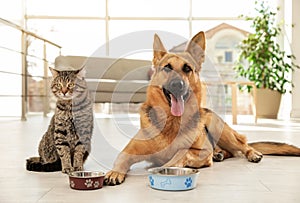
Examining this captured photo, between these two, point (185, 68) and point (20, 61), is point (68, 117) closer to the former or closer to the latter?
point (185, 68)

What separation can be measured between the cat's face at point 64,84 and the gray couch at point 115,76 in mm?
3195

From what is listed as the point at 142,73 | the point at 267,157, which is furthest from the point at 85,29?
the point at 267,157

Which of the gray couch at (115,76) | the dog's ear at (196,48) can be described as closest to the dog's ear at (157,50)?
the dog's ear at (196,48)

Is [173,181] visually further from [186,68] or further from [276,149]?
[276,149]

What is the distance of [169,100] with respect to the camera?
1.86 metres

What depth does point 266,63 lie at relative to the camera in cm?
621

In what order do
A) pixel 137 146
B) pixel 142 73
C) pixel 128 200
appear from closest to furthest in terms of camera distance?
pixel 128 200 < pixel 137 146 < pixel 142 73

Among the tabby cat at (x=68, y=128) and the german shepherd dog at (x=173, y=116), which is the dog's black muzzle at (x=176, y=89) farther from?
the tabby cat at (x=68, y=128)

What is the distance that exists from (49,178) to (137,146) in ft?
1.33

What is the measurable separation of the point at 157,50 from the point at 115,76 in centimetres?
373

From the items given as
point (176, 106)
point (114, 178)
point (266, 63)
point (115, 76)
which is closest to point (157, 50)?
point (176, 106)

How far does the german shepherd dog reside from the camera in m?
Answer: 1.82

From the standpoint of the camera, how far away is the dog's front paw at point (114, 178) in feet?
5.08

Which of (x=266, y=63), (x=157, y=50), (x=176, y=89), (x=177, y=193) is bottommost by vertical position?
(x=177, y=193)
